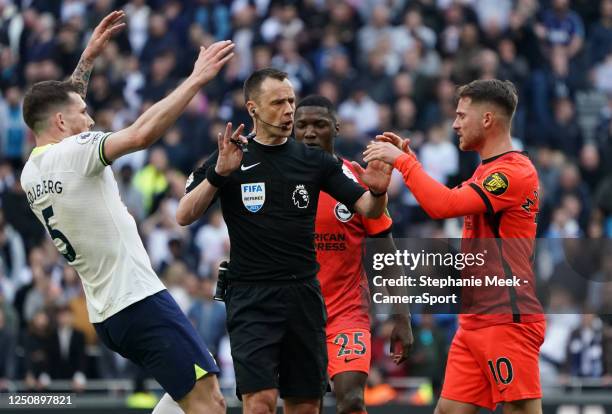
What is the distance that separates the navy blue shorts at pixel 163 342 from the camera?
808 centimetres

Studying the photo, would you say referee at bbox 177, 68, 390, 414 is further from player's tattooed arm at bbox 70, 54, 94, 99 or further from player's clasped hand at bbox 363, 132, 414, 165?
player's tattooed arm at bbox 70, 54, 94, 99

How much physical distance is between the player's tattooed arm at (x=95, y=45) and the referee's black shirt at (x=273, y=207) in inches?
50.5

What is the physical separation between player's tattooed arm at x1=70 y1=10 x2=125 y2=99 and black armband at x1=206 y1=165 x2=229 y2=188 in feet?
4.41

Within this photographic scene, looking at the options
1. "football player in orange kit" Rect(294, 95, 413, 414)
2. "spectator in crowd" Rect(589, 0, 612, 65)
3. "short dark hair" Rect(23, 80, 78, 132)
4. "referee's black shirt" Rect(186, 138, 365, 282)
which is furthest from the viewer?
"spectator in crowd" Rect(589, 0, 612, 65)

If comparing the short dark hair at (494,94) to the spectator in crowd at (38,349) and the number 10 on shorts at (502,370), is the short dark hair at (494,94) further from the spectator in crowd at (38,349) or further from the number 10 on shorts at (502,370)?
the spectator in crowd at (38,349)

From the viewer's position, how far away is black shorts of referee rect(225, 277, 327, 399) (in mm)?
8219

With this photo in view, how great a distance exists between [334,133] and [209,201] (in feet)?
5.36

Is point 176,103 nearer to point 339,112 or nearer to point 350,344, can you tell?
point 350,344

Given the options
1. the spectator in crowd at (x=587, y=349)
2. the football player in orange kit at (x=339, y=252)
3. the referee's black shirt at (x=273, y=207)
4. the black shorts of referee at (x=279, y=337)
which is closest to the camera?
the black shorts of referee at (x=279, y=337)

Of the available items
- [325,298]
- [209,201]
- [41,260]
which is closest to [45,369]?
[41,260]

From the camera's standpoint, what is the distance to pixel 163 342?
8.09 metres

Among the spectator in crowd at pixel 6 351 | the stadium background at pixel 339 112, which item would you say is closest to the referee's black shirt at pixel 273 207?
the stadium background at pixel 339 112

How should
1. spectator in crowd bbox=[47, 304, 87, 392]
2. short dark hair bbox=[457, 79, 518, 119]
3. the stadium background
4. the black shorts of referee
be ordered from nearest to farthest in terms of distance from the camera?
1. the black shorts of referee
2. short dark hair bbox=[457, 79, 518, 119]
3. the stadium background
4. spectator in crowd bbox=[47, 304, 87, 392]

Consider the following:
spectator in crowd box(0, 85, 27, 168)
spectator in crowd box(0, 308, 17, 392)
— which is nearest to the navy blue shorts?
spectator in crowd box(0, 308, 17, 392)
